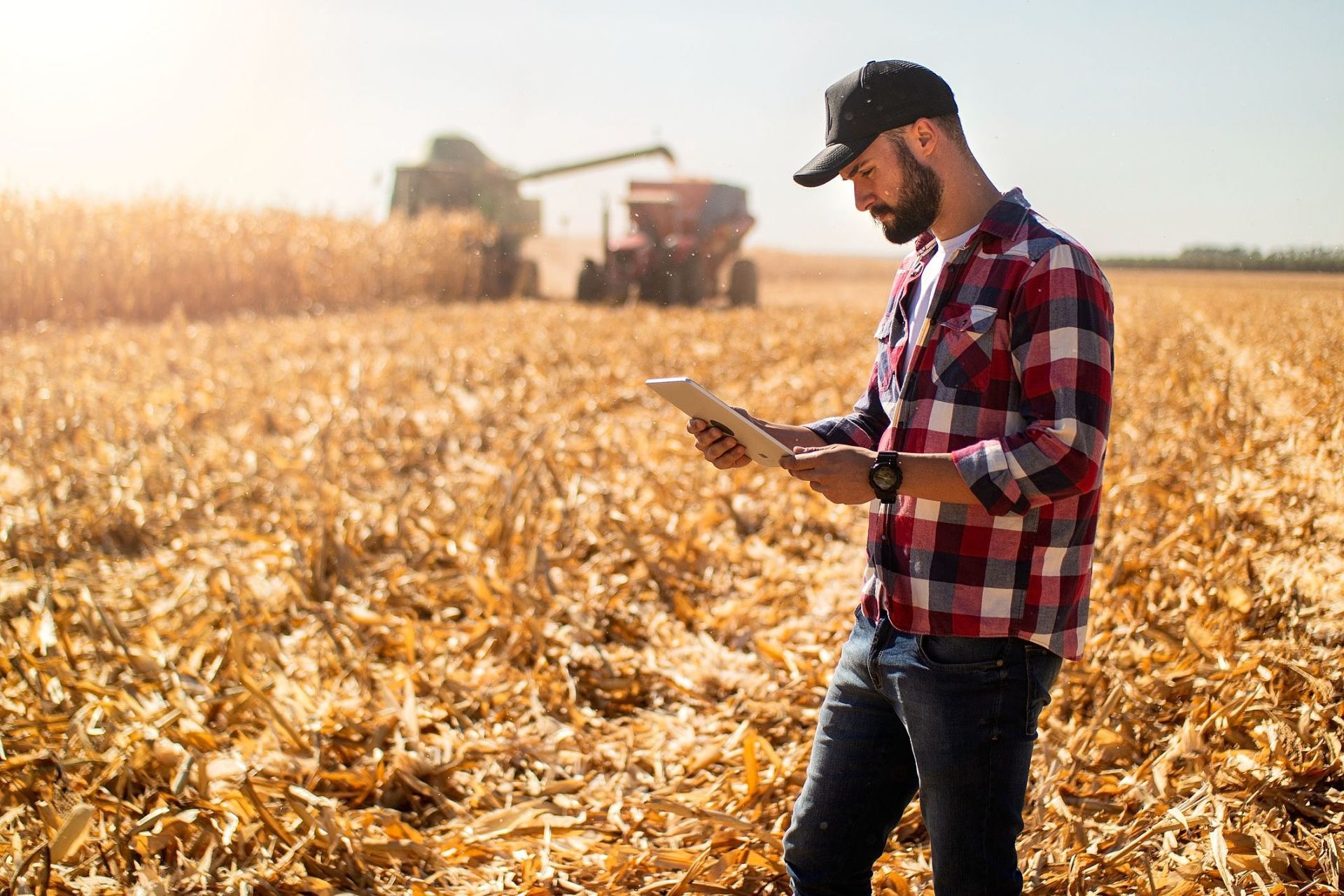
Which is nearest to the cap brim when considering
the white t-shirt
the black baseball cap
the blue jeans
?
the black baseball cap

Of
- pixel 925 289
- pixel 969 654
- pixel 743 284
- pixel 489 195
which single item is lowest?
pixel 969 654

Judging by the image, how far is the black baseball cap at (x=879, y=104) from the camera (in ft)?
6.13

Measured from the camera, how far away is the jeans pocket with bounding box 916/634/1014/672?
1.86 m

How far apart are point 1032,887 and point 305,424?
19.1ft

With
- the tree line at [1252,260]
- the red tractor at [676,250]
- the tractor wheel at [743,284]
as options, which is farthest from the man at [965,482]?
the tractor wheel at [743,284]

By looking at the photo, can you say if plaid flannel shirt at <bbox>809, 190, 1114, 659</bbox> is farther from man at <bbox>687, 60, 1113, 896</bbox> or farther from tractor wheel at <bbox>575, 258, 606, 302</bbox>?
tractor wheel at <bbox>575, 258, 606, 302</bbox>

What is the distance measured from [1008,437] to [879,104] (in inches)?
24.7

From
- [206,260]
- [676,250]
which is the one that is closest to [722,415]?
[206,260]

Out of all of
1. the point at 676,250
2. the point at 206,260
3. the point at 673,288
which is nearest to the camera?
the point at 206,260

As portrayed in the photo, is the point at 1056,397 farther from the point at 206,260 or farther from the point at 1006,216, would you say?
the point at 206,260

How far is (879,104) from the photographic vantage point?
6.14 feet

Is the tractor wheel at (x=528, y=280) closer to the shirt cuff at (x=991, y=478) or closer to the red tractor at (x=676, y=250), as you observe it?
the red tractor at (x=676, y=250)

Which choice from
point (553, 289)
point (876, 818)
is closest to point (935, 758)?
point (876, 818)

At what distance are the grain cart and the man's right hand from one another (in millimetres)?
16487
